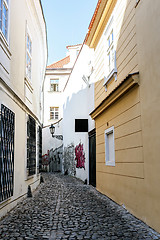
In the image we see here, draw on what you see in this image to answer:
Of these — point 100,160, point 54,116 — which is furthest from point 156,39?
point 54,116

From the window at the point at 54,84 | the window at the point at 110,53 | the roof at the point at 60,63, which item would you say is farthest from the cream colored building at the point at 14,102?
the roof at the point at 60,63

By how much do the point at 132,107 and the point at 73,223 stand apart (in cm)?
266

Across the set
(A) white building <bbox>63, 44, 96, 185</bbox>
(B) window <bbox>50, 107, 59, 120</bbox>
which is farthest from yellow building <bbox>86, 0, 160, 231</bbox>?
(B) window <bbox>50, 107, 59, 120</bbox>

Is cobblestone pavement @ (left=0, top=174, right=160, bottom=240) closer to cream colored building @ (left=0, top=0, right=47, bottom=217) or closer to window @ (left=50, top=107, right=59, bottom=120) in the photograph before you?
cream colored building @ (left=0, top=0, right=47, bottom=217)

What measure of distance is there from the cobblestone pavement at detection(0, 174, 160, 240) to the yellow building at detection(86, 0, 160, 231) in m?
0.32

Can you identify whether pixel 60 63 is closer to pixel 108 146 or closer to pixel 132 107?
pixel 108 146

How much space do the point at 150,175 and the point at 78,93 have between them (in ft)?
39.6

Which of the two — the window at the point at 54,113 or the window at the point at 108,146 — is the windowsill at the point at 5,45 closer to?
the window at the point at 108,146

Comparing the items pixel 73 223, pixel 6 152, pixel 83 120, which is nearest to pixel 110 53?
pixel 6 152

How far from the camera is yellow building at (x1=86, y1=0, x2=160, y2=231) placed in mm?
4578

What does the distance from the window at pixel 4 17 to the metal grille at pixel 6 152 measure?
183 centimetres

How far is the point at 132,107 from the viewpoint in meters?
5.79

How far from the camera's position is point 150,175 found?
469 centimetres

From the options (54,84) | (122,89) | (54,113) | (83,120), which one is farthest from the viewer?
(54,84)
